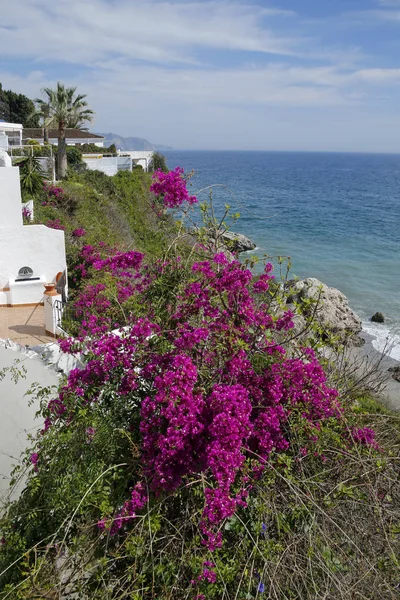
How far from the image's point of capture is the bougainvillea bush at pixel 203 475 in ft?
9.96

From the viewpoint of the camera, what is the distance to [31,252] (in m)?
11.9

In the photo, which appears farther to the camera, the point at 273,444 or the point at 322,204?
the point at 322,204

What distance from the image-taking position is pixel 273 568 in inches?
121

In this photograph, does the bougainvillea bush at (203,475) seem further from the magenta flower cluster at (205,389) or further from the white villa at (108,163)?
the white villa at (108,163)

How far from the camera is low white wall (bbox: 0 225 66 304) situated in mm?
11703

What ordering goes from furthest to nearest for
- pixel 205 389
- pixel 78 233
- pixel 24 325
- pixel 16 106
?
pixel 16 106
pixel 78 233
pixel 24 325
pixel 205 389

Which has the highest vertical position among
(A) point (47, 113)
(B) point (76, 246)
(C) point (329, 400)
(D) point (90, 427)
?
(A) point (47, 113)

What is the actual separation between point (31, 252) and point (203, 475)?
9.96m

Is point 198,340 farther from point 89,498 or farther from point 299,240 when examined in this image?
point 299,240

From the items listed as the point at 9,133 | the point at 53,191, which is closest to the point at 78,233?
the point at 53,191

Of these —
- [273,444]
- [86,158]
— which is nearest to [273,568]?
[273,444]

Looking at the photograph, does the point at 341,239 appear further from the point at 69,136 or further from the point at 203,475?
the point at 203,475

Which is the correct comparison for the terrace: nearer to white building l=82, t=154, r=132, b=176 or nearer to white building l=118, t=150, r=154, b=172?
white building l=82, t=154, r=132, b=176

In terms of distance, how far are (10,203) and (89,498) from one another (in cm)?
1007
